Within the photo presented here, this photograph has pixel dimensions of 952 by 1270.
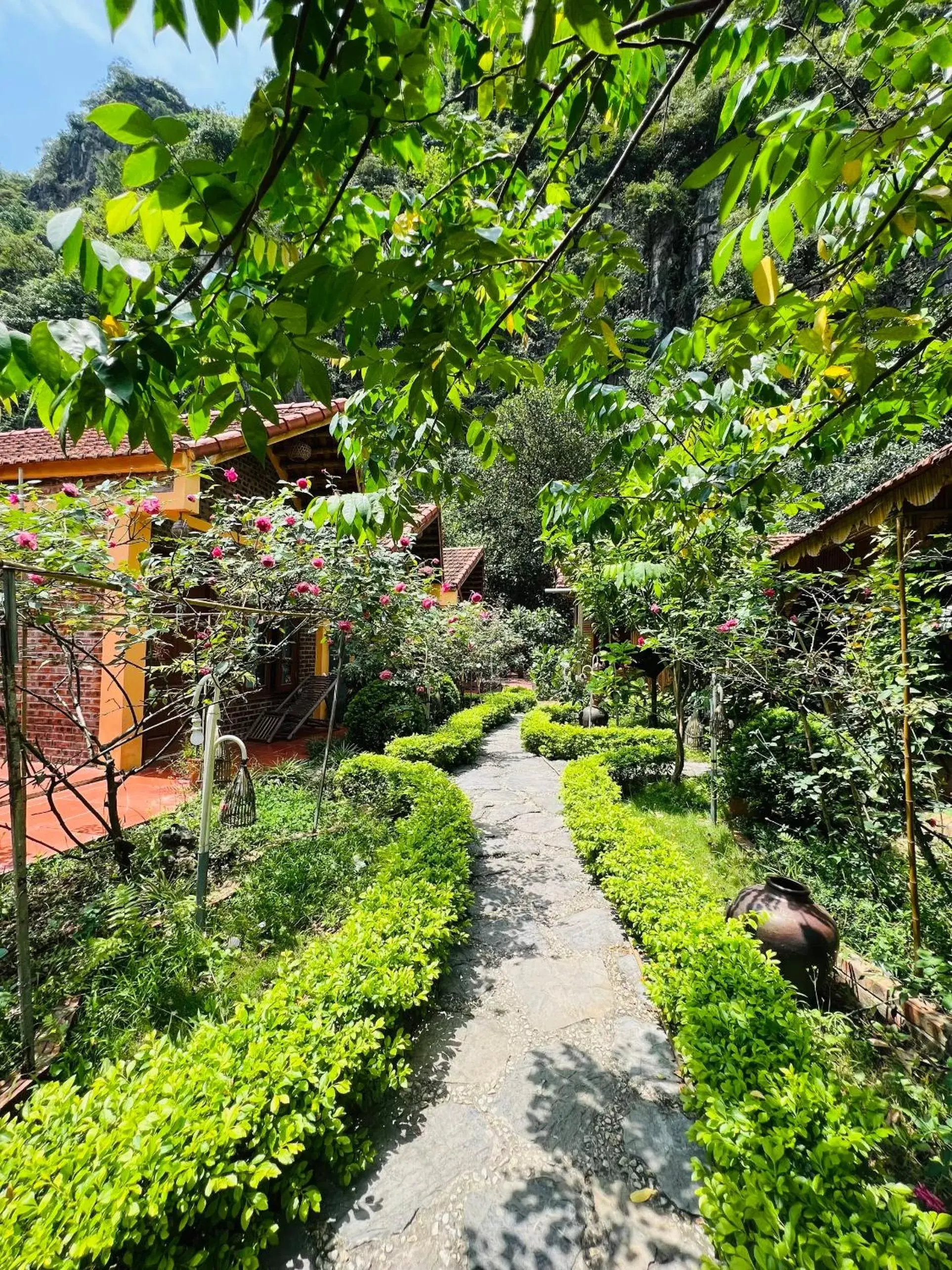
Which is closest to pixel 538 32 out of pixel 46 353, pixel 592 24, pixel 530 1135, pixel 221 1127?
pixel 592 24

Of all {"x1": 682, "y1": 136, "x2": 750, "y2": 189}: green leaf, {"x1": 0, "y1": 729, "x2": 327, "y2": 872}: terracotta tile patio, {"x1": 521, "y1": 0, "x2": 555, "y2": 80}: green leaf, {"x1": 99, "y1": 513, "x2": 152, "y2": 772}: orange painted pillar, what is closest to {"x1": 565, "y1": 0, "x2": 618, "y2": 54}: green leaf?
{"x1": 521, "y1": 0, "x2": 555, "y2": 80}: green leaf

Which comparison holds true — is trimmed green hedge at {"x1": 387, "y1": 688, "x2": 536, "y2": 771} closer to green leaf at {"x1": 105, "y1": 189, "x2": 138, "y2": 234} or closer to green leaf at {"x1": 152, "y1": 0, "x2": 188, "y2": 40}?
green leaf at {"x1": 105, "y1": 189, "x2": 138, "y2": 234}

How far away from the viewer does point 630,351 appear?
1.63 m

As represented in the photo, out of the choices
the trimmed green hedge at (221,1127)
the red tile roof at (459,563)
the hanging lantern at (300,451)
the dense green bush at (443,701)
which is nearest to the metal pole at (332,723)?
the trimmed green hedge at (221,1127)

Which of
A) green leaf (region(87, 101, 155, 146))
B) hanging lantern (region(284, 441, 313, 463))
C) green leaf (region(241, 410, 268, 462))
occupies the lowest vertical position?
green leaf (region(241, 410, 268, 462))

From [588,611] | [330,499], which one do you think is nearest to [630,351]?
[330,499]

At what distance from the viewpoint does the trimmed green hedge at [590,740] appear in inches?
273

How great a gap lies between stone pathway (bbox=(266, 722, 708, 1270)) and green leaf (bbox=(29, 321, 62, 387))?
2.58m

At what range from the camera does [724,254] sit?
1.01 m

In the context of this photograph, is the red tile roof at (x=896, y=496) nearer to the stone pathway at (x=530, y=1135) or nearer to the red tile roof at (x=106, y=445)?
the stone pathway at (x=530, y=1135)

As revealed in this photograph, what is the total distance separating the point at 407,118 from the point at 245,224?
0.47 metres

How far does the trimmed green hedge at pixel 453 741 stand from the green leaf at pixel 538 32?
662 centimetres

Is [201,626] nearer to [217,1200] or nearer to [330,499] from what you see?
[330,499]

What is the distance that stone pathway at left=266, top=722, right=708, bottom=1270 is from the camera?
69.7 inches
